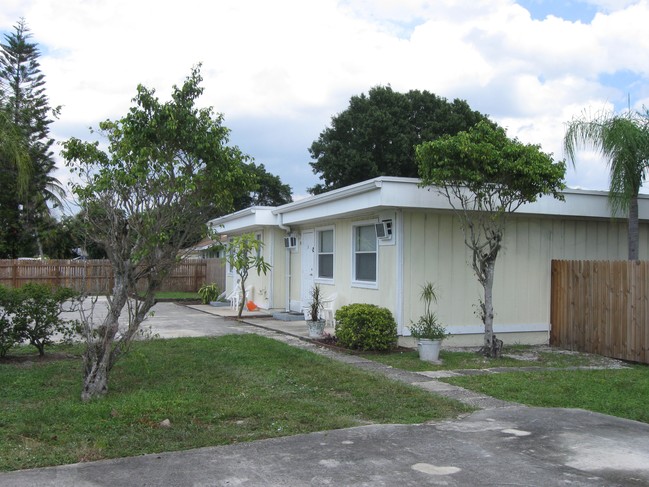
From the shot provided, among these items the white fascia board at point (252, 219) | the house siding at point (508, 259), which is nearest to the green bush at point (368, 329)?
the house siding at point (508, 259)

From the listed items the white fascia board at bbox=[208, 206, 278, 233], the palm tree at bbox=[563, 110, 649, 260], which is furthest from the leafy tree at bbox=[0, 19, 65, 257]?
the palm tree at bbox=[563, 110, 649, 260]

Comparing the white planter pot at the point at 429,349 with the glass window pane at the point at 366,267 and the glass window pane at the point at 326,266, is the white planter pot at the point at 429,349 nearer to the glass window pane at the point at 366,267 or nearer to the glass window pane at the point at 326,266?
the glass window pane at the point at 366,267

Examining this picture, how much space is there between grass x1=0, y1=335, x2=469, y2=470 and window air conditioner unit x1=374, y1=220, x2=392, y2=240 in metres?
2.70

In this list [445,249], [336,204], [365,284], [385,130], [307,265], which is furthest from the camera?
[385,130]

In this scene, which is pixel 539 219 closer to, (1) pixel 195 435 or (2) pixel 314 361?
(2) pixel 314 361

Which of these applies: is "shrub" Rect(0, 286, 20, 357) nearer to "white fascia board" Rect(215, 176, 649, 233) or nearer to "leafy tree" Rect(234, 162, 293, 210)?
"white fascia board" Rect(215, 176, 649, 233)

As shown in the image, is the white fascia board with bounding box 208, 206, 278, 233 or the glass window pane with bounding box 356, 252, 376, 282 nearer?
the glass window pane with bounding box 356, 252, 376, 282

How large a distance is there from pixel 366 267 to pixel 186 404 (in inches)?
246

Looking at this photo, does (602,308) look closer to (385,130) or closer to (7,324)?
(7,324)

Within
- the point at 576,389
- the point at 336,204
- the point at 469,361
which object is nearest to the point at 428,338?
the point at 469,361

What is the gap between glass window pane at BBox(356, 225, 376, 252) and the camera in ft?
39.2

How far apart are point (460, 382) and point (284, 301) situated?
31.4 feet

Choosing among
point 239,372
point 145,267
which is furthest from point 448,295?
point 145,267

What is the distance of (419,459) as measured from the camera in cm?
488
